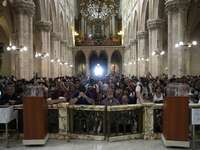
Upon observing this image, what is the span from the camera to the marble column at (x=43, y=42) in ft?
52.9

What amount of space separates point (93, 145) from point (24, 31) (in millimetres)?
10231

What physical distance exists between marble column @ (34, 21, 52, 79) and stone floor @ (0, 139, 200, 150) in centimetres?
1265

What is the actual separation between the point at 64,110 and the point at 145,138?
2.05 meters

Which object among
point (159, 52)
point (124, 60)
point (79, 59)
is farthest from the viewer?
point (79, 59)

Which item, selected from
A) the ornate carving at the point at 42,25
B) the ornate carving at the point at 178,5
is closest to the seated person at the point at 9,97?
the ornate carving at the point at 178,5

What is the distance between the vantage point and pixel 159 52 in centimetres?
1528

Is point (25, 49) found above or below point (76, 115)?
above

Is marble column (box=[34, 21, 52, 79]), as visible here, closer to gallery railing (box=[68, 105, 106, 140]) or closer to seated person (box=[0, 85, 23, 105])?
seated person (box=[0, 85, 23, 105])

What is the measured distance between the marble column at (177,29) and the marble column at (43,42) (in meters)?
9.97

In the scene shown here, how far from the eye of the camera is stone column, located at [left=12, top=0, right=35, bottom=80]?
1178 cm

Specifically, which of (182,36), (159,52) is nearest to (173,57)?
(182,36)

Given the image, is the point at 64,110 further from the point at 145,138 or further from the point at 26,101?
the point at 145,138

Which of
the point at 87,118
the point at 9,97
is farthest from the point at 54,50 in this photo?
the point at 87,118

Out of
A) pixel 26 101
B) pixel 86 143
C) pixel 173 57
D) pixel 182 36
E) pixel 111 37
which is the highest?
pixel 111 37
